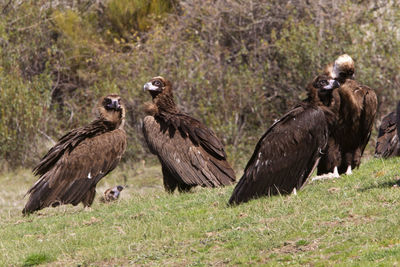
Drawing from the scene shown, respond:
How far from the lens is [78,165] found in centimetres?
1266

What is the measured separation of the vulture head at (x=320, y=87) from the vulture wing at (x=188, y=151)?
264 cm

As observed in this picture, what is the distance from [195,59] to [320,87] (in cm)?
1597

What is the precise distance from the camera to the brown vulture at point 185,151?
12750 millimetres

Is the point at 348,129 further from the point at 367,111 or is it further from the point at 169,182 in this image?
the point at 169,182

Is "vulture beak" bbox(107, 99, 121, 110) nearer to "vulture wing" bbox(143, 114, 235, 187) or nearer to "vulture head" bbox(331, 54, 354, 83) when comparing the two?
"vulture wing" bbox(143, 114, 235, 187)

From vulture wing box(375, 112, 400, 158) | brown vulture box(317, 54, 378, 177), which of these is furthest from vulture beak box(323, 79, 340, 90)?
vulture wing box(375, 112, 400, 158)

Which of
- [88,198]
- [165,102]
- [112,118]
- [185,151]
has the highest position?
[165,102]

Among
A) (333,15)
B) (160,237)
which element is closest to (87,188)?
(160,237)

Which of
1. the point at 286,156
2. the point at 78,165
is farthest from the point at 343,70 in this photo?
the point at 78,165

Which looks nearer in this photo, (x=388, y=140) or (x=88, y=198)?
(x=88, y=198)

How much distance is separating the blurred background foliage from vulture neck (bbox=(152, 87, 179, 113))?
9.69m

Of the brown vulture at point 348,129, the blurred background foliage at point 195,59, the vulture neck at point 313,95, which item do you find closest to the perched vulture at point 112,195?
the brown vulture at point 348,129

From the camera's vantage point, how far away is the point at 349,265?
22.6 feet

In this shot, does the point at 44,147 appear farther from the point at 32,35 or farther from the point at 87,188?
the point at 87,188
